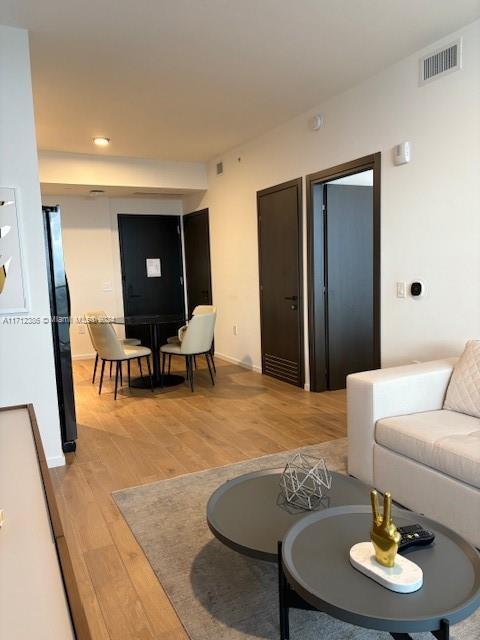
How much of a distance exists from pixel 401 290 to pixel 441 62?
159 cm

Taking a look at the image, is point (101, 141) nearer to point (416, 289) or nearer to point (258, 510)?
point (416, 289)

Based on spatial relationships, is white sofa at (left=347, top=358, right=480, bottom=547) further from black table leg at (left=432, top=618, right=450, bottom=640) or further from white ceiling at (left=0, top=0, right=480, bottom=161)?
white ceiling at (left=0, top=0, right=480, bottom=161)

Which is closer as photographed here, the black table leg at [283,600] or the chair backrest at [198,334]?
the black table leg at [283,600]

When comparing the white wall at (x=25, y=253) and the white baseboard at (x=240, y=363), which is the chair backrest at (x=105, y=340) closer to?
the white wall at (x=25, y=253)

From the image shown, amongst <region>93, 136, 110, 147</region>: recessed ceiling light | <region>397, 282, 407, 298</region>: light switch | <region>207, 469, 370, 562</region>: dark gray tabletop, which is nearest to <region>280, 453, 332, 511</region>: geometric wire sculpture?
<region>207, 469, 370, 562</region>: dark gray tabletop

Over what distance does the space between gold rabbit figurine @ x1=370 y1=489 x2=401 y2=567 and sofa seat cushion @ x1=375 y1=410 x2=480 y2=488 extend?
884 millimetres

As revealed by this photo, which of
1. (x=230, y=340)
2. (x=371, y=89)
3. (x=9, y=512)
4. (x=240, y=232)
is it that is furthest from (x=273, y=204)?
(x=9, y=512)

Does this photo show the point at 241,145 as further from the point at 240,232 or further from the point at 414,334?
the point at 414,334

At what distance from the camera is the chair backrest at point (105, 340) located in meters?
4.84

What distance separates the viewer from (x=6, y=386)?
314 cm

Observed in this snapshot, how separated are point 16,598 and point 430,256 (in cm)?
324

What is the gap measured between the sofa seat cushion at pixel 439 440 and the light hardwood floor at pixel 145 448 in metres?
Answer: 1.07

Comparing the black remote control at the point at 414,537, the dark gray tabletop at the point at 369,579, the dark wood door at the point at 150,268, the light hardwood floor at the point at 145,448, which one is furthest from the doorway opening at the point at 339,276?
the dark wood door at the point at 150,268

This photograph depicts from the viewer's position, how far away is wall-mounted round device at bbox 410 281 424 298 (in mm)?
3576
